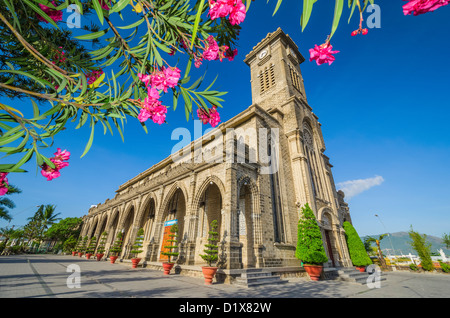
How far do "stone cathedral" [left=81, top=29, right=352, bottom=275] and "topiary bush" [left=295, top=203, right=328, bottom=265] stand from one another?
1.01 m

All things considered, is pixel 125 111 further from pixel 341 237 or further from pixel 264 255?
pixel 341 237

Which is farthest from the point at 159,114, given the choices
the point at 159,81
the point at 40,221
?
the point at 40,221

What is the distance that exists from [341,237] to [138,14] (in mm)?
17599

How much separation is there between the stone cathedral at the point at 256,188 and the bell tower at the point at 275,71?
0.41 ft

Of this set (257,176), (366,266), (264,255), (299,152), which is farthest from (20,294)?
(366,266)

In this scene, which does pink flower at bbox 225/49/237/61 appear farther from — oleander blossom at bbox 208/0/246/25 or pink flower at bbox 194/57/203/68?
oleander blossom at bbox 208/0/246/25

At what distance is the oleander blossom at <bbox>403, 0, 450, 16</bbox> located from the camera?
104cm

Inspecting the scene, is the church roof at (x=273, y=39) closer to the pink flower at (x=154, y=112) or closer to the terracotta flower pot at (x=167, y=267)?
the terracotta flower pot at (x=167, y=267)

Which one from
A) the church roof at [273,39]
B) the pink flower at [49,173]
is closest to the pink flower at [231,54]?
the pink flower at [49,173]

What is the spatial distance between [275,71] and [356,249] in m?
17.9

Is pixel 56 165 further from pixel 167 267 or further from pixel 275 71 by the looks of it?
pixel 275 71

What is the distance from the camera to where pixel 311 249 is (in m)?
10.1
